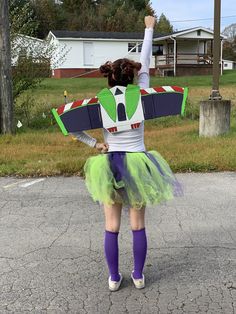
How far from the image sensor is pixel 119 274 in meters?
3.61

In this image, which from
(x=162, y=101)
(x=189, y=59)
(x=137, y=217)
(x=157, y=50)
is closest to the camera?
(x=137, y=217)

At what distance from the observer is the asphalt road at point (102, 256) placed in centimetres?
337

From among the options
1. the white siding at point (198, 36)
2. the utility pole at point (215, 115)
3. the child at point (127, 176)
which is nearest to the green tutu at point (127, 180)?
the child at point (127, 176)

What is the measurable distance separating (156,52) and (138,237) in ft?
145

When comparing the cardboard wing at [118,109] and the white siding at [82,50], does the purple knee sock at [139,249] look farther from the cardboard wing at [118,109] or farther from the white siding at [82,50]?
the white siding at [82,50]

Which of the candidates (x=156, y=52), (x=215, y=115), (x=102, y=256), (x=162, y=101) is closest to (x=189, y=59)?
(x=156, y=52)

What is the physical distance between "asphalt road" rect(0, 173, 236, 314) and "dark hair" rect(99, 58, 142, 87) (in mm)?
1543

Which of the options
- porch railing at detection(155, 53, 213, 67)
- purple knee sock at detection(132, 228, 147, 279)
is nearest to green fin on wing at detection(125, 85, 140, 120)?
purple knee sock at detection(132, 228, 147, 279)

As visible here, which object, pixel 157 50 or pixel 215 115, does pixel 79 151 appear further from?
pixel 157 50

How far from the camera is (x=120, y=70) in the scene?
3342 millimetres

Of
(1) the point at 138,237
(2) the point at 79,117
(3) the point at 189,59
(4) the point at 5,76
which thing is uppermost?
(3) the point at 189,59

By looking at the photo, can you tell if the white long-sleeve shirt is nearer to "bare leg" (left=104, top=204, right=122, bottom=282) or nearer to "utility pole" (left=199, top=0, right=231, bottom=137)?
"bare leg" (left=104, top=204, right=122, bottom=282)

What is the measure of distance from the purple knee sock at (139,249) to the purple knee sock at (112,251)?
0.14 metres

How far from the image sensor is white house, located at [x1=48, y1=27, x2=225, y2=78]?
1673 inches
